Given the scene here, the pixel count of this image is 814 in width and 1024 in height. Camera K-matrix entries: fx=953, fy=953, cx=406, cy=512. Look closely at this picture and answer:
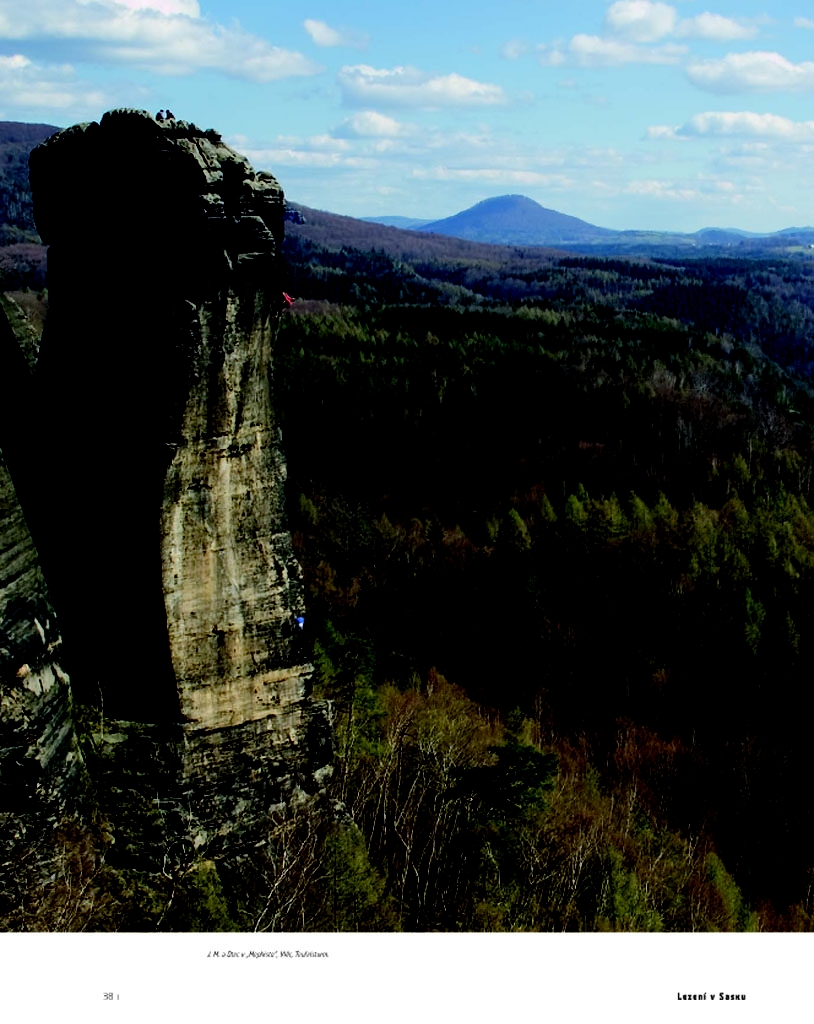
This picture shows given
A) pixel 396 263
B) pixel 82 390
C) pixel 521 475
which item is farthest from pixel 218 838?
pixel 396 263

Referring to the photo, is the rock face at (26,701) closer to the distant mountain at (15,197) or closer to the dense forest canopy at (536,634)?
the dense forest canopy at (536,634)

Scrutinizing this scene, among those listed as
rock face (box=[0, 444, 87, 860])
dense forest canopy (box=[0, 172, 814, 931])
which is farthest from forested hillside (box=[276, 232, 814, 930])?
rock face (box=[0, 444, 87, 860])

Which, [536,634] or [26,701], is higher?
[26,701]

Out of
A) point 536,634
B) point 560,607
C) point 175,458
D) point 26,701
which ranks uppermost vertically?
point 175,458

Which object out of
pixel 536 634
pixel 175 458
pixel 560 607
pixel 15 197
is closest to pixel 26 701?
pixel 175 458

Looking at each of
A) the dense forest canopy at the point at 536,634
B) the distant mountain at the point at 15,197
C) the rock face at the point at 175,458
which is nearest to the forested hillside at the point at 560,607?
the dense forest canopy at the point at 536,634

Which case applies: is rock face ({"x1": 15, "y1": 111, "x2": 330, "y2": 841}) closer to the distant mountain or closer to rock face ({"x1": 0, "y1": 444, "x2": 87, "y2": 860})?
rock face ({"x1": 0, "y1": 444, "x2": 87, "y2": 860})

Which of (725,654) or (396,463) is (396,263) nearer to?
(396,463)

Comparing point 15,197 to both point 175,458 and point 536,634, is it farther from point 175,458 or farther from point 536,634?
point 175,458
